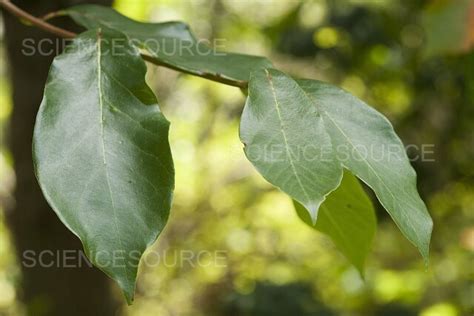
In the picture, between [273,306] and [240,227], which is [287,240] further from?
[273,306]

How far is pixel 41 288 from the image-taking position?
1629 mm

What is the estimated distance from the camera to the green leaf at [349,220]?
709 millimetres

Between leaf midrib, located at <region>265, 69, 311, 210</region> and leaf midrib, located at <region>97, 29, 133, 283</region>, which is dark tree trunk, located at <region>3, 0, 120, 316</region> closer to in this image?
leaf midrib, located at <region>97, 29, 133, 283</region>

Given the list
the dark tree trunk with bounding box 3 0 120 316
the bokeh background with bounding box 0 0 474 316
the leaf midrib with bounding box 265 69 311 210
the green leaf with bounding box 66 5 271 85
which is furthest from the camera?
the bokeh background with bounding box 0 0 474 316

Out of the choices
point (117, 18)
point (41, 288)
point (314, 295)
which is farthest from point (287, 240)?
point (117, 18)

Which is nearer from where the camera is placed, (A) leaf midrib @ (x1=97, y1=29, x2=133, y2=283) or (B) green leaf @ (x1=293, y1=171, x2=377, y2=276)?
(A) leaf midrib @ (x1=97, y1=29, x2=133, y2=283)

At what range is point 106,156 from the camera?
57 cm

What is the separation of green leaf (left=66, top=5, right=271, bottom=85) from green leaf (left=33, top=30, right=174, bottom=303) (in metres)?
0.05

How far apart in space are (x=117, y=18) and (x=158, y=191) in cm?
29

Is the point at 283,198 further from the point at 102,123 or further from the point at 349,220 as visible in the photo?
the point at 102,123

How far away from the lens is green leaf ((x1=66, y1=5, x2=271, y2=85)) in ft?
2.19

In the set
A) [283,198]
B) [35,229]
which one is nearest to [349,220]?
[35,229]

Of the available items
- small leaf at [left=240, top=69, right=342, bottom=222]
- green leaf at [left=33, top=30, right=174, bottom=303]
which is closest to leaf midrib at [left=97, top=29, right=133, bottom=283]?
green leaf at [left=33, top=30, right=174, bottom=303]

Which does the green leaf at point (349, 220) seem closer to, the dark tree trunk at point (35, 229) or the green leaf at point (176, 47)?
the green leaf at point (176, 47)
